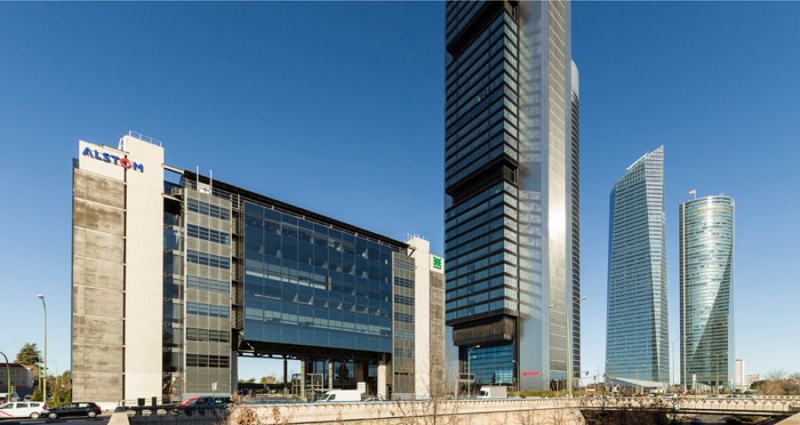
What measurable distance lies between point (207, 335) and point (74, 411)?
2477 centimetres

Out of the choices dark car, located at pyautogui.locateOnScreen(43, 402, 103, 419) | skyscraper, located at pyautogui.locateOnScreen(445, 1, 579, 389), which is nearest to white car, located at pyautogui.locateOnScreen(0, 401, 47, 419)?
dark car, located at pyautogui.locateOnScreen(43, 402, 103, 419)

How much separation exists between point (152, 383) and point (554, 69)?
148277mm

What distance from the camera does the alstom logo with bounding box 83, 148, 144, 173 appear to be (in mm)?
74062

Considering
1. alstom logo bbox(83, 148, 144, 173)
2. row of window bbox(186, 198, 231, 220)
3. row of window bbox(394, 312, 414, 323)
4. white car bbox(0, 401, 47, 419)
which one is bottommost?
white car bbox(0, 401, 47, 419)

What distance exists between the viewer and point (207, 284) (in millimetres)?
82188

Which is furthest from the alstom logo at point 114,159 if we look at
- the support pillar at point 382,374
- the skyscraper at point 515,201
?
the skyscraper at point 515,201

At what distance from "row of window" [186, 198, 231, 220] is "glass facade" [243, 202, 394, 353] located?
3121 mm

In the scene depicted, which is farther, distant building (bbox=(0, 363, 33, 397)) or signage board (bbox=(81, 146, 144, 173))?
distant building (bbox=(0, 363, 33, 397))

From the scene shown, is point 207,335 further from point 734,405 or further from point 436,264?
point 734,405

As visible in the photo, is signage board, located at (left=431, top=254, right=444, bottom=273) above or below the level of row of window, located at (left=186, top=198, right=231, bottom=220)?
below

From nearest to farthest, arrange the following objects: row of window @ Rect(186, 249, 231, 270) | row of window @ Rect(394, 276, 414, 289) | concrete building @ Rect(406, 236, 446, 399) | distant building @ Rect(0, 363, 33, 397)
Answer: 1. row of window @ Rect(186, 249, 231, 270)
2. row of window @ Rect(394, 276, 414, 289)
3. concrete building @ Rect(406, 236, 446, 399)
4. distant building @ Rect(0, 363, 33, 397)

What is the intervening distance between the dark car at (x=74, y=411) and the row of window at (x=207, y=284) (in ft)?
76.5

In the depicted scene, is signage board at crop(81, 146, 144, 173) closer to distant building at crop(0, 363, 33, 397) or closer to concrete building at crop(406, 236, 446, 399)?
concrete building at crop(406, 236, 446, 399)

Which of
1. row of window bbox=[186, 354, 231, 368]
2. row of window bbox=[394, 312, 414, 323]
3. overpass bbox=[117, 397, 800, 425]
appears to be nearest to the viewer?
overpass bbox=[117, 397, 800, 425]
